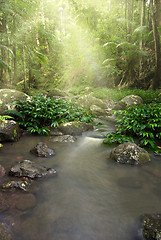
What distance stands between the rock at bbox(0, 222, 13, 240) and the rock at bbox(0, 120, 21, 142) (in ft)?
9.40

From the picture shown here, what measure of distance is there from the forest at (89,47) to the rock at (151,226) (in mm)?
10182

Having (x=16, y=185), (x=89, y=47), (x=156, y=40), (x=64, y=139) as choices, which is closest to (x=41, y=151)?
(x=64, y=139)

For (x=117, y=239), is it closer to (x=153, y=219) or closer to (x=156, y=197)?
(x=153, y=219)

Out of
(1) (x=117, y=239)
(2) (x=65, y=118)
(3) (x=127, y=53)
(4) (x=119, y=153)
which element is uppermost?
(3) (x=127, y=53)

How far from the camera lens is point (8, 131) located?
433 centimetres

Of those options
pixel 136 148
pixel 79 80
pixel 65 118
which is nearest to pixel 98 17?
pixel 79 80

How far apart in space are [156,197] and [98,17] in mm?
18858

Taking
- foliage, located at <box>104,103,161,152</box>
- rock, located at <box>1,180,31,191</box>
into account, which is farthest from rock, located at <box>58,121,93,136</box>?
rock, located at <box>1,180,31,191</box>

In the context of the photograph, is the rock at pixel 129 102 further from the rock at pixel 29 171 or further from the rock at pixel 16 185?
the rock at pixel 16 185

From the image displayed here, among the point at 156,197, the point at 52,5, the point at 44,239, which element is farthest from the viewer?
the point at 52,5

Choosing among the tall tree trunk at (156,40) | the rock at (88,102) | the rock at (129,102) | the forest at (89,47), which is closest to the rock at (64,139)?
the rock at (88,102)

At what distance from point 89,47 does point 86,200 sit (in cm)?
1567

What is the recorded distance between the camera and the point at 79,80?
55.8 ft

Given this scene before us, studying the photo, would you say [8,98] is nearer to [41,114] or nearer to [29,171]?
[41,114]
